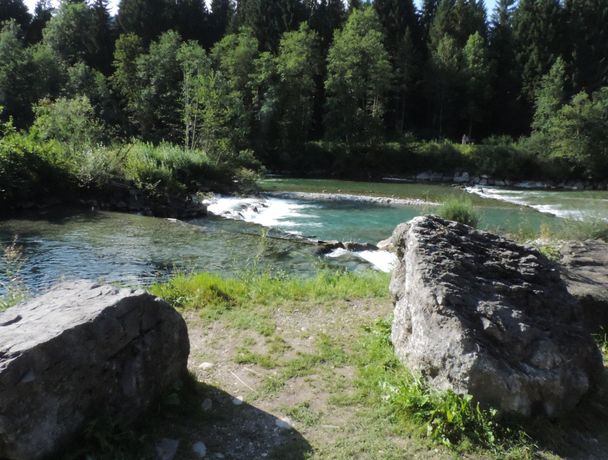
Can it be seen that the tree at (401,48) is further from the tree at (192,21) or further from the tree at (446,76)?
the tree at (192,21)

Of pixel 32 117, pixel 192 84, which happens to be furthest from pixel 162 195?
pixel 32 117

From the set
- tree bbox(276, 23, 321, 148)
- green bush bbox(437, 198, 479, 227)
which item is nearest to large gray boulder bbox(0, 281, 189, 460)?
green bush bbox(437, 198, 479, 227)

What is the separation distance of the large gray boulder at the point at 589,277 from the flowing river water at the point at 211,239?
4.79 metres

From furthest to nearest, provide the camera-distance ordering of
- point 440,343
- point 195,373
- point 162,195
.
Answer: point 162,195
point 195,373
point 440,343

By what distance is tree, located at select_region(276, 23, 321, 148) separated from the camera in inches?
1702

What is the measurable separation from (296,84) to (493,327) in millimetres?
42487

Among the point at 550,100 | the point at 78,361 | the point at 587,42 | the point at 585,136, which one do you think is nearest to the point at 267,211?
the point at 78,361

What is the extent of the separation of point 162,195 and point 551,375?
17.0 meters

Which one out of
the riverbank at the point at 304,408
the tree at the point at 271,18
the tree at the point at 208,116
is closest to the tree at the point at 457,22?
the tree at the point at 271,18

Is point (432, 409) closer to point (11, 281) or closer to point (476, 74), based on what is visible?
point (11, 281)

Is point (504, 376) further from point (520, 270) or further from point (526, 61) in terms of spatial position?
point (526, 61)

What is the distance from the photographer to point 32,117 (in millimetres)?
39688

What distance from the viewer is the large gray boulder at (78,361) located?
2.77 metres

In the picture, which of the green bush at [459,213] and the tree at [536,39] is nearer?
the green bush at [459,213]
